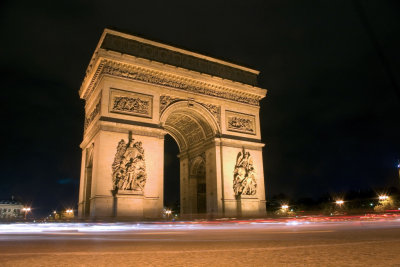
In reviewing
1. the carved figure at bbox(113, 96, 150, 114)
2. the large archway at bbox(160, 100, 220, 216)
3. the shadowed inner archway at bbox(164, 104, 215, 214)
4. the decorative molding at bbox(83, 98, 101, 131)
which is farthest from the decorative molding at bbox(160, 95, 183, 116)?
the decorative molding at bbox(83, 98, 101, 131)

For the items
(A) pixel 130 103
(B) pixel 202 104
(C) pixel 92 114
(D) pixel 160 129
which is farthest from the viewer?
(B) pixel 202 104

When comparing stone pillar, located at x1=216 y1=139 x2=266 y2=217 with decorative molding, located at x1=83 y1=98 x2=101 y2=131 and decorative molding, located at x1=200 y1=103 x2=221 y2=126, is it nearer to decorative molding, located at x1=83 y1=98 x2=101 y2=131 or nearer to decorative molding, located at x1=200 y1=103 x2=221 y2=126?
decorative molding, located at x1=200 y1=103 x2=221 y2=126

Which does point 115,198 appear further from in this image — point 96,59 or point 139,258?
point 139,258

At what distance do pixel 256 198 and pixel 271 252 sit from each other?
19.4 metres

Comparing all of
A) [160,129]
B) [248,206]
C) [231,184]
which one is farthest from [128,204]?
[248,206]

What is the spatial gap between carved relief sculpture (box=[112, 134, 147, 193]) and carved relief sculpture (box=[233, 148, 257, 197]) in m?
6.62

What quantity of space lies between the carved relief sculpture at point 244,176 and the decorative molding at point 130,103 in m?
7.06

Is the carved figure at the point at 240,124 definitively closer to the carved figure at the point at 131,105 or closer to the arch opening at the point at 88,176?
the carved figure at the point at 131,105

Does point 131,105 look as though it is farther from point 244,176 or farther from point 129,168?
point 244,176

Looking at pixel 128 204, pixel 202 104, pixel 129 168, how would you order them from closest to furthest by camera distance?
pixel 128 204 → pixel 129 168 → pixel 202 104

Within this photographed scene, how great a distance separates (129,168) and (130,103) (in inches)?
162

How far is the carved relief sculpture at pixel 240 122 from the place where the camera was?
23.9 meters

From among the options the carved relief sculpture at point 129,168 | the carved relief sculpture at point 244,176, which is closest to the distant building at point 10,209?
the carved relief sculpture at point 129,168

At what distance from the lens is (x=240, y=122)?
24.3 m
